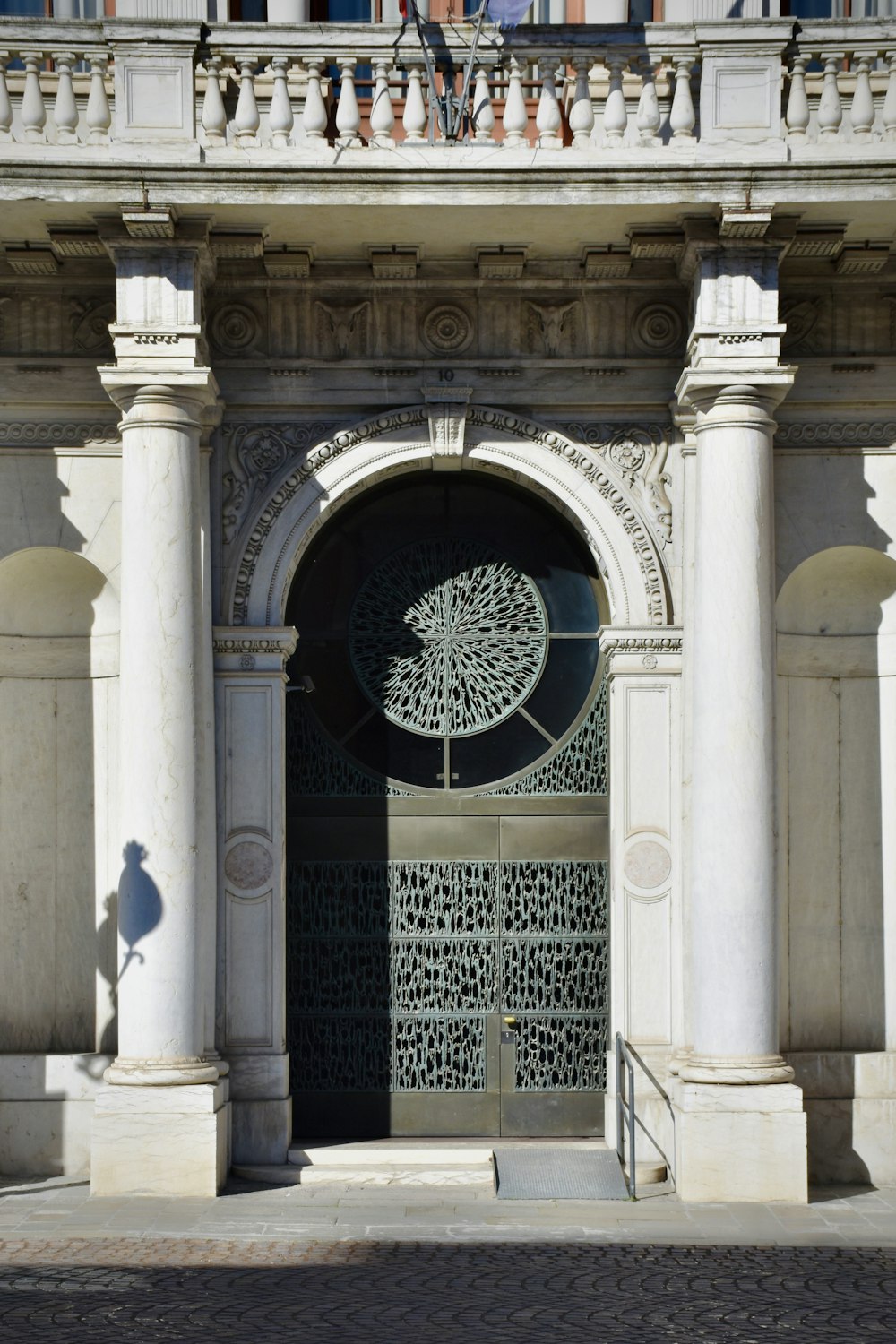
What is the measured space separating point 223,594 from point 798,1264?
256 inches

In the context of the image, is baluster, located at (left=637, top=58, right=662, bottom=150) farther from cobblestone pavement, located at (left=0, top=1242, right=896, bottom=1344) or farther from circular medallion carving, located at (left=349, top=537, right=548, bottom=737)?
cobblestone pavement, located at (left=0, top=1242, right=896, bottom=1344)

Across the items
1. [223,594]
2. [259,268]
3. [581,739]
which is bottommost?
[581,739]

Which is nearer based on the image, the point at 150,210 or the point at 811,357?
the point at 150,210

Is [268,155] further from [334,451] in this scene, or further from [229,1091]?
[229,1091]

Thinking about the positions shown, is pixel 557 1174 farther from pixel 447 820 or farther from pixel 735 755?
pixel 735 755

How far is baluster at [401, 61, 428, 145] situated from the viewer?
13359 mm

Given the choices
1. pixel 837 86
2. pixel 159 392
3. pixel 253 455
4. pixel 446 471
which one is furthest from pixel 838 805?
pixel 159 392

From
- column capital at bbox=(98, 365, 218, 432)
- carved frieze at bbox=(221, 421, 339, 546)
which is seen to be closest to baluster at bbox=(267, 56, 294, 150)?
column capital at bbox=(98, 365, 218, 432)

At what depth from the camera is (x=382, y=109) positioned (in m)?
13.4

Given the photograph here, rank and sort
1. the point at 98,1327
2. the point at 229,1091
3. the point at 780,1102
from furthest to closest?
1. the point at 229,1091
2. the point at 780,1102
3. the point at 98,1327

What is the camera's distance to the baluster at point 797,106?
525 inches

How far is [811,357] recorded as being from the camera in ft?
47.2

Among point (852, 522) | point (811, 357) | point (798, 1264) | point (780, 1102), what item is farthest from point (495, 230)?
point (798, 1264)

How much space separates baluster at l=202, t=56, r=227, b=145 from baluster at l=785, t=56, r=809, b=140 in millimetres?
4092
